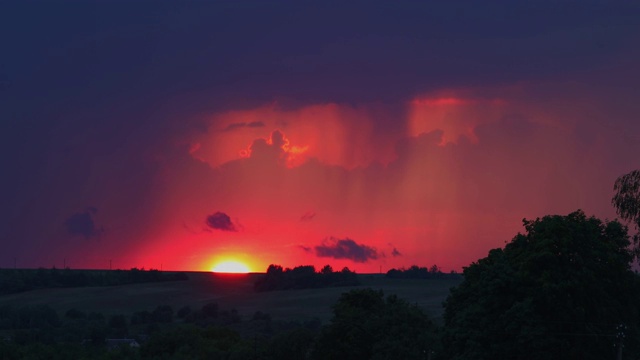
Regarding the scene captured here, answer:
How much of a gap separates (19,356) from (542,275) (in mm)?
113631

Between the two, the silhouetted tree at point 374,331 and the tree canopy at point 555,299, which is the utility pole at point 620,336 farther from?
the silhouetted tree at point 374,331

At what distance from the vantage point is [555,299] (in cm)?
8075

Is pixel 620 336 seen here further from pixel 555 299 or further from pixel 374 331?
pixel 374 331

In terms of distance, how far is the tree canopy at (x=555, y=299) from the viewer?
7988 cm

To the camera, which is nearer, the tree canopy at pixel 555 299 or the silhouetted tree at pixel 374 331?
the tree canopy at pixel 555 299

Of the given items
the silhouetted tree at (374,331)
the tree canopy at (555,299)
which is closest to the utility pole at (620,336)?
the tree canopy at (555,299)

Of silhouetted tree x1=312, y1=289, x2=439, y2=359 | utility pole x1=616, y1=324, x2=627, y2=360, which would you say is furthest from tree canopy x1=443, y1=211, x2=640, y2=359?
silhouetted tree x1=312, y1=289, x2=439, y2=359

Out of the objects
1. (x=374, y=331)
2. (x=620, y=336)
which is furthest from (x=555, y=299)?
(x=374, y=331)

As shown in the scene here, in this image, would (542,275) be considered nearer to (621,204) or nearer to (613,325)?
(613,325)

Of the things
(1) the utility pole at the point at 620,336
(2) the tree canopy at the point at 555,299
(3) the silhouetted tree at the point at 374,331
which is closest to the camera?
(1) the utility pole at the point at 620,336

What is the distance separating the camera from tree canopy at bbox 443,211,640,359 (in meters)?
79.9

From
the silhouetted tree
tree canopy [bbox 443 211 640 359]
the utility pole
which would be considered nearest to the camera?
the utility pole

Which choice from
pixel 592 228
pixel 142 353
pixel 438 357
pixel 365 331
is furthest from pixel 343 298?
pixel 142 353

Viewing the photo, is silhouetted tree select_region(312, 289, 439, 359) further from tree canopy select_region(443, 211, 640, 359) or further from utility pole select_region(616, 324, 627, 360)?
utility pole select_region(616, 324, 627, 360)
